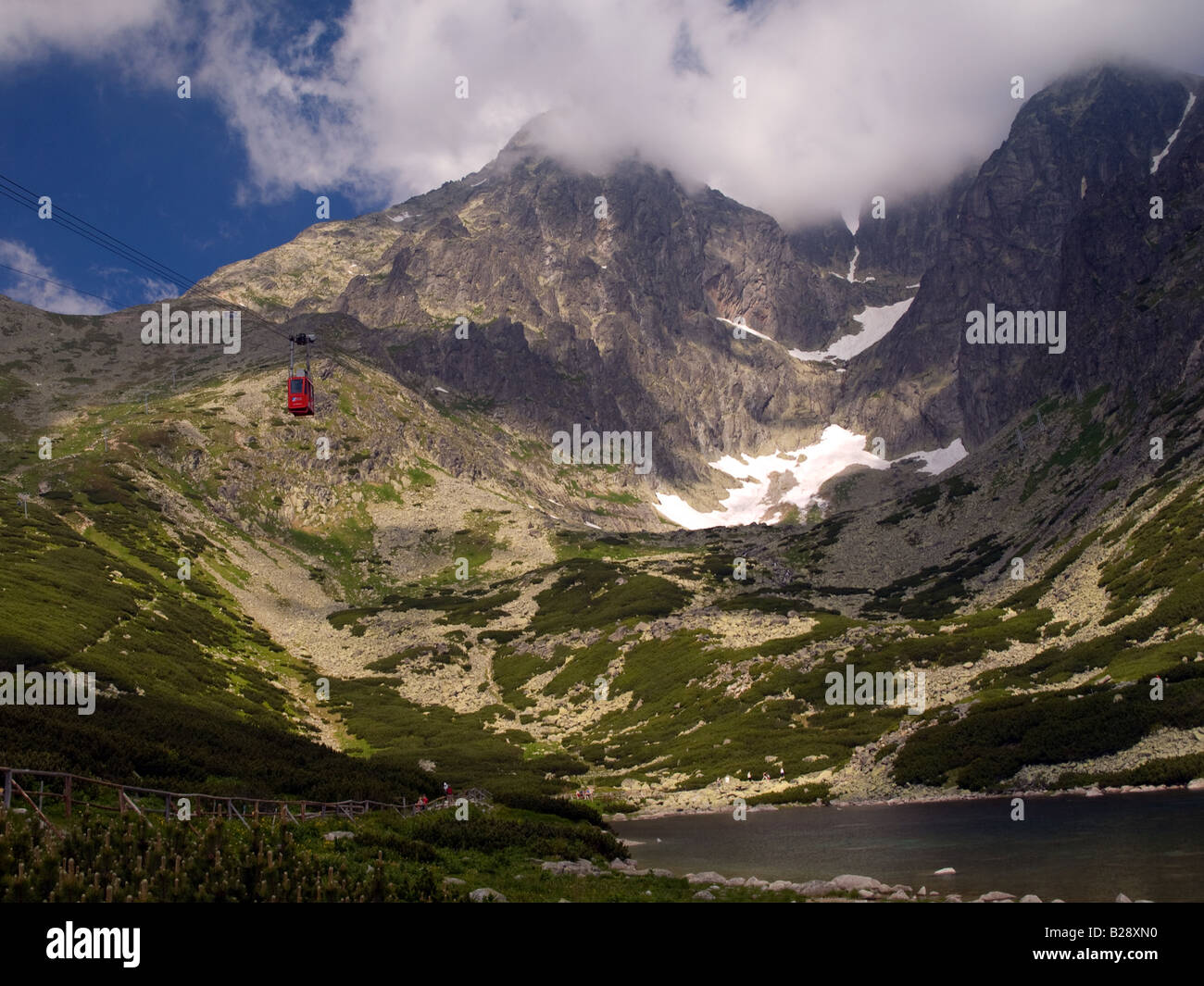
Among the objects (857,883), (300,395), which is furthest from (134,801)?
Answer: (300,395)

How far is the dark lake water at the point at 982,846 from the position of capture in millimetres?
31734

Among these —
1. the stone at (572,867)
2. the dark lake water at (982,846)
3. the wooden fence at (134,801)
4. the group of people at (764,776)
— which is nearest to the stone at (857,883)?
the dark lake water at (982,846)

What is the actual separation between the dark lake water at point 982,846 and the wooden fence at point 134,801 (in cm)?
1573

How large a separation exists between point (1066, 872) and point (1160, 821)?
11.1 m

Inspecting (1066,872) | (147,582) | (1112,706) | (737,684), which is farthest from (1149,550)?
(147,582)

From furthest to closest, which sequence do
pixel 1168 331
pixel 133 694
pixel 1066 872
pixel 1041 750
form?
1. pixel 1168 331
2. pixel 133 694
3. pixel 1041 750
4. pixel 1066 872

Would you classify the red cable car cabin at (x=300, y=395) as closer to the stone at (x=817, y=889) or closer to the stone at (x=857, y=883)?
the stone at (x=817, y=889)

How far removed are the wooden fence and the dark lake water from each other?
1573 centimetres

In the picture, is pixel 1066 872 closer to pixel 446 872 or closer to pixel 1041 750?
pixel 446 872

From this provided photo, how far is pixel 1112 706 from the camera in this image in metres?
62.2

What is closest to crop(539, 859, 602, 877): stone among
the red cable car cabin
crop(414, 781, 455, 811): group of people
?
crop(414, 781, 455, 811): group of people
